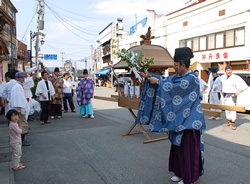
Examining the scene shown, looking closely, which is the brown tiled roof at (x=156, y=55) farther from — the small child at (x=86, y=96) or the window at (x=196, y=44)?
the window at (x=196, y=44)

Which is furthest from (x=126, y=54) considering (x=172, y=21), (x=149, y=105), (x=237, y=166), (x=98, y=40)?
(x=98, y=40)

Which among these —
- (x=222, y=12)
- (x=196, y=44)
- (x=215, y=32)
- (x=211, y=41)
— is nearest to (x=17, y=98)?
(x=222, y=12)

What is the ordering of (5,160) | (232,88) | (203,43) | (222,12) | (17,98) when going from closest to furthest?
(5,160)
(17,98)
(232,88)
(222,12)
(203,43)

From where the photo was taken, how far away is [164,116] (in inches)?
167

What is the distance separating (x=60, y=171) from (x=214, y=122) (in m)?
6.44

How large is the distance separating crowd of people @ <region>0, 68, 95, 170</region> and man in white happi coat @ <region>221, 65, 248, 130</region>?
5005 mm

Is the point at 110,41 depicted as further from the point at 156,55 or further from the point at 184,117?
the point at 184,117

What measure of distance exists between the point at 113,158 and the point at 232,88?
474 cm

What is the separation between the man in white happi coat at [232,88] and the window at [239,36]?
1485 cm

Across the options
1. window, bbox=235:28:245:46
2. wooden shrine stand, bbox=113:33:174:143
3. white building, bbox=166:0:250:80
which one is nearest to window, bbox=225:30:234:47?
white building, bbox=166:0:250:80

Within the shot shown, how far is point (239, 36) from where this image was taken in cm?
2244

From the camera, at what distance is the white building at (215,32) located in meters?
22.0

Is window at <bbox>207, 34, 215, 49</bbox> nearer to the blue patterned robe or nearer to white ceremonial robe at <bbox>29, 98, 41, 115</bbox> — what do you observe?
white ceremonial robe at <bbox>29, 98, 41, 115</bbox>

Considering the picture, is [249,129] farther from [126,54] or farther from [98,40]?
[98,40]
